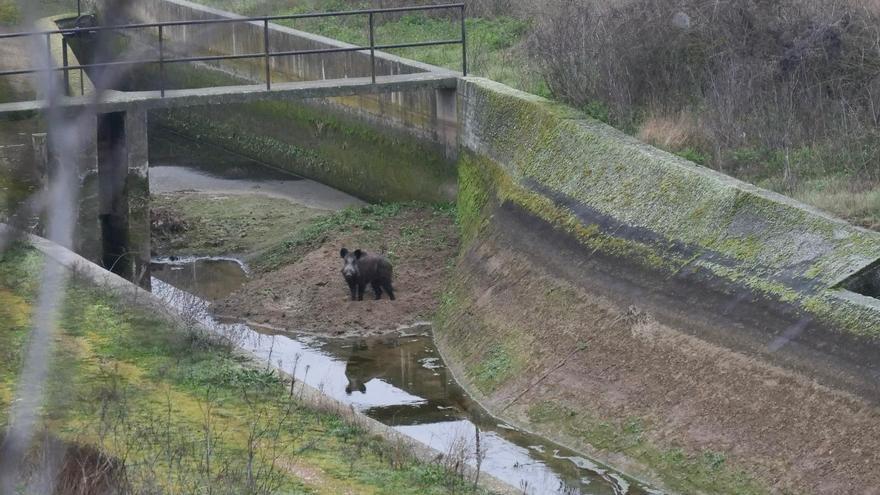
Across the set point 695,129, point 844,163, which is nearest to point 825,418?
point 844,163

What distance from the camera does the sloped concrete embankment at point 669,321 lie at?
13.2 m

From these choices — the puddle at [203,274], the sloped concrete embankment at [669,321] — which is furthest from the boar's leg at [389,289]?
the puddle at [203,274]

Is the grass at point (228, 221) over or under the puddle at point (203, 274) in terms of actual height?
over

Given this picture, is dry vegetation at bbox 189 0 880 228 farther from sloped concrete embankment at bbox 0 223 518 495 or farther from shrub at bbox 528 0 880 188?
sloped concrete embankment at bbox 0 223 518 495

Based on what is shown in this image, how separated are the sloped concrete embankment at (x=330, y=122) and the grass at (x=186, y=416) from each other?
26.2 ft

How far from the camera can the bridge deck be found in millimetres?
21906

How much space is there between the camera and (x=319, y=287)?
2031 centimetres

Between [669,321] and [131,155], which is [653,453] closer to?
[669,321]

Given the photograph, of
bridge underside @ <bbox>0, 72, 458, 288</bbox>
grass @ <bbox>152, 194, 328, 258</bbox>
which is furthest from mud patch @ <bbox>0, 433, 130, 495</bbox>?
grass @ <bbox>152, 194, 328, 258</bbox>

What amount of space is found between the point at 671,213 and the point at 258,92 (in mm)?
8591

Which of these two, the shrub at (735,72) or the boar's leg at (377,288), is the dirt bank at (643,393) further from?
the shrub at (735,72)

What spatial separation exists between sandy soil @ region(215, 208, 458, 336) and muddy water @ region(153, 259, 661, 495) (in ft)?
1.41

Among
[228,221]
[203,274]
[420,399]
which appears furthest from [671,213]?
[228,221]

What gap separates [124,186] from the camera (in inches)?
909
